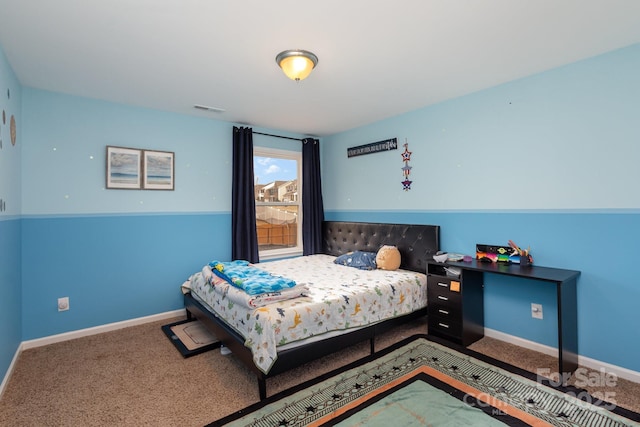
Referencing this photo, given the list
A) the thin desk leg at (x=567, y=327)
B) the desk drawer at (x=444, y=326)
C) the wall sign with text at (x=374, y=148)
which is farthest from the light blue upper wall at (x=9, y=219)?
the thin desk leg at (x=567, y=327)

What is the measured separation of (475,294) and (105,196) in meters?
4.04

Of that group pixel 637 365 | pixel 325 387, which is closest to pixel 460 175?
pixel 637 365

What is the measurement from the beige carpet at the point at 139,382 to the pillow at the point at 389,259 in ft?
2.55

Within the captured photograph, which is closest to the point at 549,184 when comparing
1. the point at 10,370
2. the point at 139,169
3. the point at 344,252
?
the point at 344,252

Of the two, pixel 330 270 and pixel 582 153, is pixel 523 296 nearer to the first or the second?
pixel 582 153

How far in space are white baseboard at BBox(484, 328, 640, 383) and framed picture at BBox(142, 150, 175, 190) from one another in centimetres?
396

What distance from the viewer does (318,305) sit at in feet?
8.06

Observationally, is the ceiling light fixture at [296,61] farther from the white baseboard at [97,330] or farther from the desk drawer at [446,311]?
the white baseboard at [97,330]

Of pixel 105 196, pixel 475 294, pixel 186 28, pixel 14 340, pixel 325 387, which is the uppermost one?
pixel 186 28

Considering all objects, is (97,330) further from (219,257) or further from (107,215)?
(219,257)

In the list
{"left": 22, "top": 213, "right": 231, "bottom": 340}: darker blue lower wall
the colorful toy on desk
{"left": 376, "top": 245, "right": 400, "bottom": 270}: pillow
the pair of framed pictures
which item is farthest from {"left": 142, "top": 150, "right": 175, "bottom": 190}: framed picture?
the colorful toy on desk

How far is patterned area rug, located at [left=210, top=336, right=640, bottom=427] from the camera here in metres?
1.94

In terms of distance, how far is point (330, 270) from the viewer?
3736mm

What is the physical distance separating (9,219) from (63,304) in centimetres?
115
